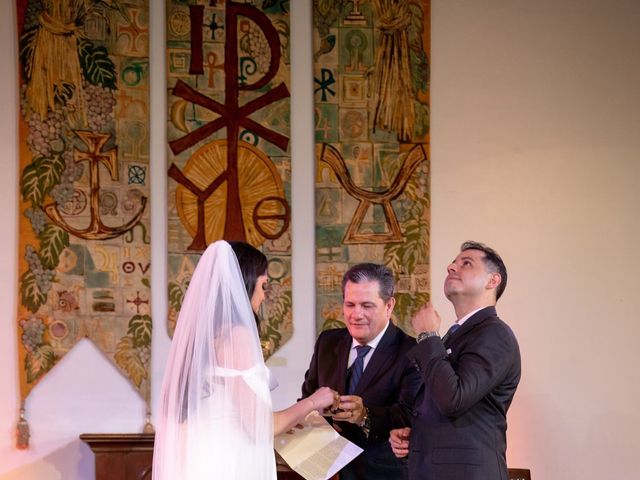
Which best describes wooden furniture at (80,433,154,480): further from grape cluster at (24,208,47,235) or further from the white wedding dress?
the white wedding dress

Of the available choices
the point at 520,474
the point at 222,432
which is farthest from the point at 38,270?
the point at 520,474

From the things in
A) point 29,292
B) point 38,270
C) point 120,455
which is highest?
point 38,270

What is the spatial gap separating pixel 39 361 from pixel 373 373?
2.18 meters

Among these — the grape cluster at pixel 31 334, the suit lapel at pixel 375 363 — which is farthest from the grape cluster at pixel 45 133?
the suit lapel at pixel 375 363

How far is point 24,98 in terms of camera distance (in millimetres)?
5070

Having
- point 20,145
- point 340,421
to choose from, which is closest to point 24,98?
point 20,145

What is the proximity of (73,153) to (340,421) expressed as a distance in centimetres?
236

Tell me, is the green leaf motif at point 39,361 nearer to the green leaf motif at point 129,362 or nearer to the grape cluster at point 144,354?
the green leaf motif at point 129,362

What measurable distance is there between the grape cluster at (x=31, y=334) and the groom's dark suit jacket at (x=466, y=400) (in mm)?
2510

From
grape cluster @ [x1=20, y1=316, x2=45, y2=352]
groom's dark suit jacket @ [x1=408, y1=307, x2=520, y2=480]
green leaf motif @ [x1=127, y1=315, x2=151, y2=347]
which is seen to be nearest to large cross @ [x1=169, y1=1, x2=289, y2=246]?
green leaf motif @ [x1=127, y1=315, x2=151, y2=347]

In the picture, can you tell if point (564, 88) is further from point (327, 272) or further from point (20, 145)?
point (20, 145)

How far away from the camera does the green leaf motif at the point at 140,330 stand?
5129 mm

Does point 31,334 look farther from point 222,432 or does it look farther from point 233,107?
point 222,432

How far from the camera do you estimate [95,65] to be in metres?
5.18
